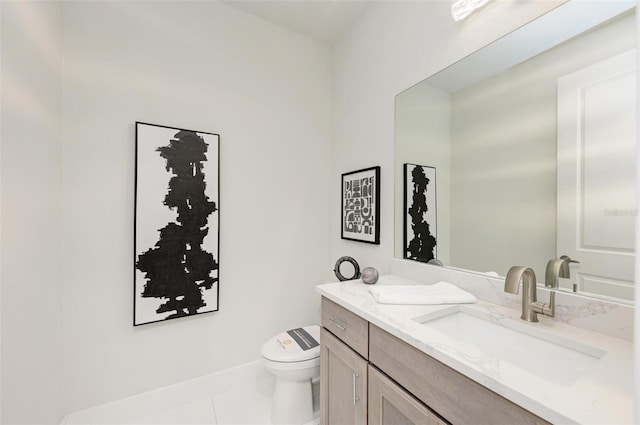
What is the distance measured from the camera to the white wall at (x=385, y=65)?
4.04ft

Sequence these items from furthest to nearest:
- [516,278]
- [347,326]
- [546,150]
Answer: [347,326] < [546,150] < [516,278]

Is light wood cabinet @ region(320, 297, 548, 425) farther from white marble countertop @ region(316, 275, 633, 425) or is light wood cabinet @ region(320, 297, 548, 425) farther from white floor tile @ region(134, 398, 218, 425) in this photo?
white floor tile @ region(134, 398, 218, 425)

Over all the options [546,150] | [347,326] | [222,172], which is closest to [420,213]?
[546,150]

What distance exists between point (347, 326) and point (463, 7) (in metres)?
1.54

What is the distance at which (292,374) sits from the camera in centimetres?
150

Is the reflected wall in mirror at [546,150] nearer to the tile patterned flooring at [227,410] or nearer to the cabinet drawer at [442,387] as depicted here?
the cabinet drawer at [442,387]

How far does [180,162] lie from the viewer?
174 centimetres

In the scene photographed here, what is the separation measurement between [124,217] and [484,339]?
1.94 metres

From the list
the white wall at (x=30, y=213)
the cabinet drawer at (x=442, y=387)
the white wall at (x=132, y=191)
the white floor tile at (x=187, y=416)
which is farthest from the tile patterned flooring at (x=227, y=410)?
the cabinet drawer at (x=442, y=387)

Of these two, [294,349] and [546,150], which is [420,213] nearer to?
[546,150]

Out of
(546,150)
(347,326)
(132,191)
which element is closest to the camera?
(546,150)

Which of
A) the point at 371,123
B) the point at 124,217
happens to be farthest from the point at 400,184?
the point at 124,217

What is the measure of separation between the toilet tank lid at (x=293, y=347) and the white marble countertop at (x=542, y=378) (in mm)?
663

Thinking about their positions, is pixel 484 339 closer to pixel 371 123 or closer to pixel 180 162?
pixel 371 123
